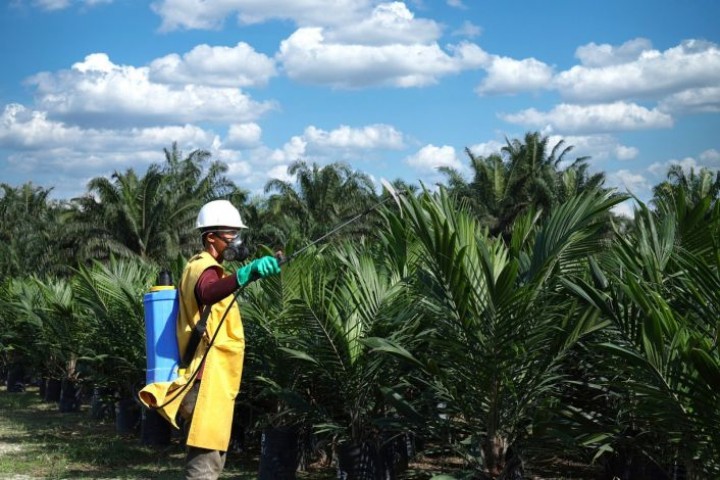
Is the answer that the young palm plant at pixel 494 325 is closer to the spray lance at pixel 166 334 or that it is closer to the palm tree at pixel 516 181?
the spray lance at pixel 166 334

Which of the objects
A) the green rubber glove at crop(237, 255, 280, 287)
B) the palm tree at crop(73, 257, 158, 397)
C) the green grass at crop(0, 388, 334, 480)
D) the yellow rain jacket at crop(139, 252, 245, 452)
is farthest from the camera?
the palm tree at crop(73, 257, 158, 397)

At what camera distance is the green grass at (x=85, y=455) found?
805 cm

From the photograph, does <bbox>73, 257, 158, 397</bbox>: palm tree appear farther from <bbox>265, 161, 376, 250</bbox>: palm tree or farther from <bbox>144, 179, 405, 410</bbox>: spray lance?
<bbox>265, 161, 376, 250</bbox>: palm tree

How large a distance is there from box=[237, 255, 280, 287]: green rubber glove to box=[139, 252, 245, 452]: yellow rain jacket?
29 centimetres

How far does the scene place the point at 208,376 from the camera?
15.3 feet

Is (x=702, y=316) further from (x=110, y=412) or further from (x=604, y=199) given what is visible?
(x=110, y=412)

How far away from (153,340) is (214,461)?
28.2 inches

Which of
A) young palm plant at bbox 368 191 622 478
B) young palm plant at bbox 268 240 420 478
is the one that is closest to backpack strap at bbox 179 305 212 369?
young palm plant at bbox 368 191 622 478

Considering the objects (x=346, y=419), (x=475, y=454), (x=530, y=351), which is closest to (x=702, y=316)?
(x=530, y=351)

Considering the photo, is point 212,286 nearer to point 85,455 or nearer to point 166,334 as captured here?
point 166,334

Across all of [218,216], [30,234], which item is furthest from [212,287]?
[30,234]

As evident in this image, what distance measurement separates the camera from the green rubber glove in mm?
4391

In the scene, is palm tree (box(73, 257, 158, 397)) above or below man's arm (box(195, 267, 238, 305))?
below

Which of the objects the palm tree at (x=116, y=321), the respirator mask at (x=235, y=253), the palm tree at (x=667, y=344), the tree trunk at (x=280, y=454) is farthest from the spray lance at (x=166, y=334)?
the palm tree at (x=116, y=321)
